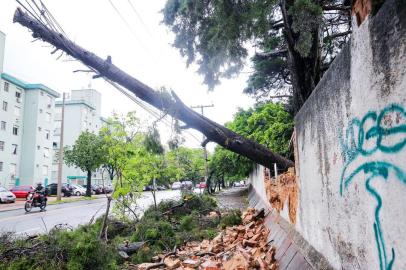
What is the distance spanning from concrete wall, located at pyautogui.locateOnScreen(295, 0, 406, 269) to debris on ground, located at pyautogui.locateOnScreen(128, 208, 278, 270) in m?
1.99

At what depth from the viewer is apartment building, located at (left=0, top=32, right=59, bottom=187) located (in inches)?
1553

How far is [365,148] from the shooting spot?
2783mm

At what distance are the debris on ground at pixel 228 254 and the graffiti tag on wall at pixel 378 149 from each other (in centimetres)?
341

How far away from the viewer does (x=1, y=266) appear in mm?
5465

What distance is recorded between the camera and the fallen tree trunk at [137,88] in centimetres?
597

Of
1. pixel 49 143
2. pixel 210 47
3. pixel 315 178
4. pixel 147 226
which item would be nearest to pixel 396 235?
pixel 315 178

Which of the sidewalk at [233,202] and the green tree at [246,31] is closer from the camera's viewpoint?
the green tree at [246,31]

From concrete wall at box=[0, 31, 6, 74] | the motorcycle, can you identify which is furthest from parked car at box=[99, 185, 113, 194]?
concrete wall at box=[0, 31, 6, 74]

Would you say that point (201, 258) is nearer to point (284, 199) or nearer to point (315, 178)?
point (284, 199)

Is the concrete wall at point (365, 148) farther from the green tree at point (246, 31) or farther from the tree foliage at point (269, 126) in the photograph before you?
the tree foliage at point (269, 126)

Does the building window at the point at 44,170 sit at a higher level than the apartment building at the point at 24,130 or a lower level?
lower

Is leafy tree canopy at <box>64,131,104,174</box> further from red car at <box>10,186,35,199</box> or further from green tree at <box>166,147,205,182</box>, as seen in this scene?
green tree at <box>166,147,205,182</box>

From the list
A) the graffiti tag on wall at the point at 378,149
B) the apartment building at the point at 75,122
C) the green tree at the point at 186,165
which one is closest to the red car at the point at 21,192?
the green tree at the point at 186,165

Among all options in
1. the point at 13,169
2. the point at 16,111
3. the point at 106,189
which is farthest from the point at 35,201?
the point at 16,111
